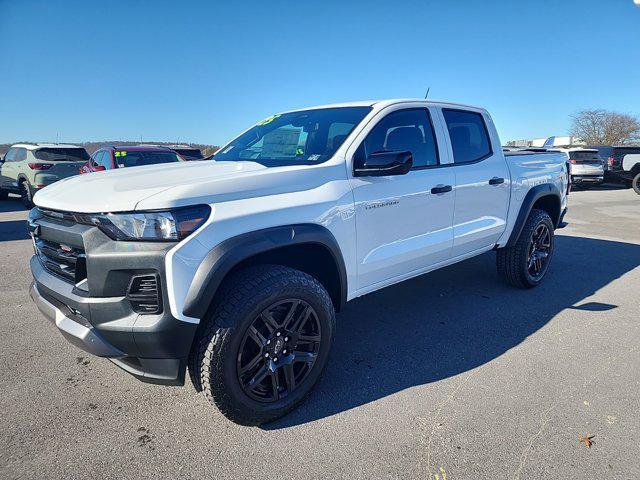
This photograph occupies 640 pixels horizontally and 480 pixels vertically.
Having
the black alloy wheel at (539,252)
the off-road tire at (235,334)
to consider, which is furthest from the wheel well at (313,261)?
the black alloy wheel at (539,252)

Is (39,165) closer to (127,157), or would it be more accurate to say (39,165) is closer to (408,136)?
(127,157)

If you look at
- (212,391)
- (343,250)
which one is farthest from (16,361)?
(343,250)

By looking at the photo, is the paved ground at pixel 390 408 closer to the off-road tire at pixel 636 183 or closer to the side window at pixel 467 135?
the side window at pixel 467 135

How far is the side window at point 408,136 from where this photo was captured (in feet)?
10.1

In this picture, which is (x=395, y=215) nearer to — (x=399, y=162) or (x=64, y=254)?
(x=399, y=162)

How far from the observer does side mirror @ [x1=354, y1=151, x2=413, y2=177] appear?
103 inches

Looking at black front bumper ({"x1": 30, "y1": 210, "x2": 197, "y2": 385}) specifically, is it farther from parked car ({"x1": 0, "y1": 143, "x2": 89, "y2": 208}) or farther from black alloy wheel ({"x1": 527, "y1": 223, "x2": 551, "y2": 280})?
parked car ({"x1": 0, "y1": 143, "x2": 89, "y2": 208})

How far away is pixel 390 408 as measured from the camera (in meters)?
2.55

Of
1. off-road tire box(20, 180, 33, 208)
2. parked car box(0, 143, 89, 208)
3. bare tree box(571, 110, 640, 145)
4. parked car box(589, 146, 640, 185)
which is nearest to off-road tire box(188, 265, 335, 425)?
parked car box(0, 143, 89, 208)

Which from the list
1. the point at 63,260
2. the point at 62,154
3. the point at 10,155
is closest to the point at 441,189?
the point at 63,260

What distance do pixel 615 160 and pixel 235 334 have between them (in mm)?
19671

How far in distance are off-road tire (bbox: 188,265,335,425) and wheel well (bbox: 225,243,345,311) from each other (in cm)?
14

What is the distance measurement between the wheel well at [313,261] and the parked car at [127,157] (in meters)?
7.29

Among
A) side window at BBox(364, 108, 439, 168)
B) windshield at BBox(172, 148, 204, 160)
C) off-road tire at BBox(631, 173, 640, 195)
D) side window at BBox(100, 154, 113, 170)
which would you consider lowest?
off-road tire at BBox(631, 173, 640, 195)
